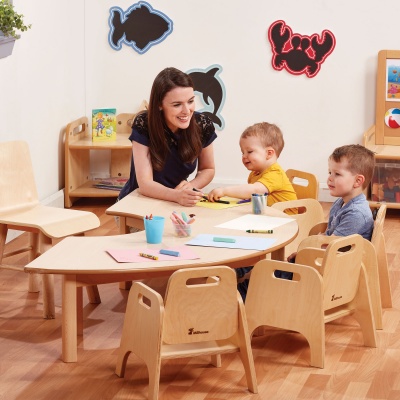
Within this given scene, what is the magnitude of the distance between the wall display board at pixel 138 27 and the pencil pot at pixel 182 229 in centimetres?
328

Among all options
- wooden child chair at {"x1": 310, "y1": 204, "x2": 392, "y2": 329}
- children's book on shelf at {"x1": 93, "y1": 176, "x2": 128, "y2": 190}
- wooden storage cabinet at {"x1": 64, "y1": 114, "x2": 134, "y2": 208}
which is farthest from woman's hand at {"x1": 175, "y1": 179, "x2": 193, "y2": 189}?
children's book on shelf at {"x1": 93, "y1": 176, "x2": 128, "y2": 190}

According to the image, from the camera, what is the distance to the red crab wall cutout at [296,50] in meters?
6.41

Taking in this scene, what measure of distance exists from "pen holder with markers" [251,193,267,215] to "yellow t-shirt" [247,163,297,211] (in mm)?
338

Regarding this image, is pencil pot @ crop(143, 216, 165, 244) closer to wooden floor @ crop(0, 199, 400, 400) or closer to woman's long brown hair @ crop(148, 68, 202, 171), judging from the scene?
wooden floor @ crop(0, 199, 400, 400)

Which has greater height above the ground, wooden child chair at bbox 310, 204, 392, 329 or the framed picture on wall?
the framed picture on wall

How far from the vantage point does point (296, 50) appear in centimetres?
645

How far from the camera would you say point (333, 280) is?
141 inches

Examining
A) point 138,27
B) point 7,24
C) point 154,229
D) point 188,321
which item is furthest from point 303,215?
point 138,27

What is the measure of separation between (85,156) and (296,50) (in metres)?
1.72

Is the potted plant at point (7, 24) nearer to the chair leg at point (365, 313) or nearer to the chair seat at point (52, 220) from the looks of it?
the chair seat at point (52, 220)

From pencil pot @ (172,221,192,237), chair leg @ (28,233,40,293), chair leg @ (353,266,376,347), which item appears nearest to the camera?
pencil pot @ (172,221,192,237)

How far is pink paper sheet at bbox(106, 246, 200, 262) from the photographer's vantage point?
3285 mm

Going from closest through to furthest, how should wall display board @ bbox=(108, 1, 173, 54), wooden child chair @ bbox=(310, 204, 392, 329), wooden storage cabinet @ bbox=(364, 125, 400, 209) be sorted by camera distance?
1. wooden child chair @ bbox=(310, 204, 392, 329)
2. wooden storage cabinet @ bbox=(364, 125, 400, 209)
3. wall display board @ bbox=(108, 1, 173, 54)

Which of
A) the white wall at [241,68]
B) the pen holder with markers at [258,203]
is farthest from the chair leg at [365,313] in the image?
the white wall at [241,68]
